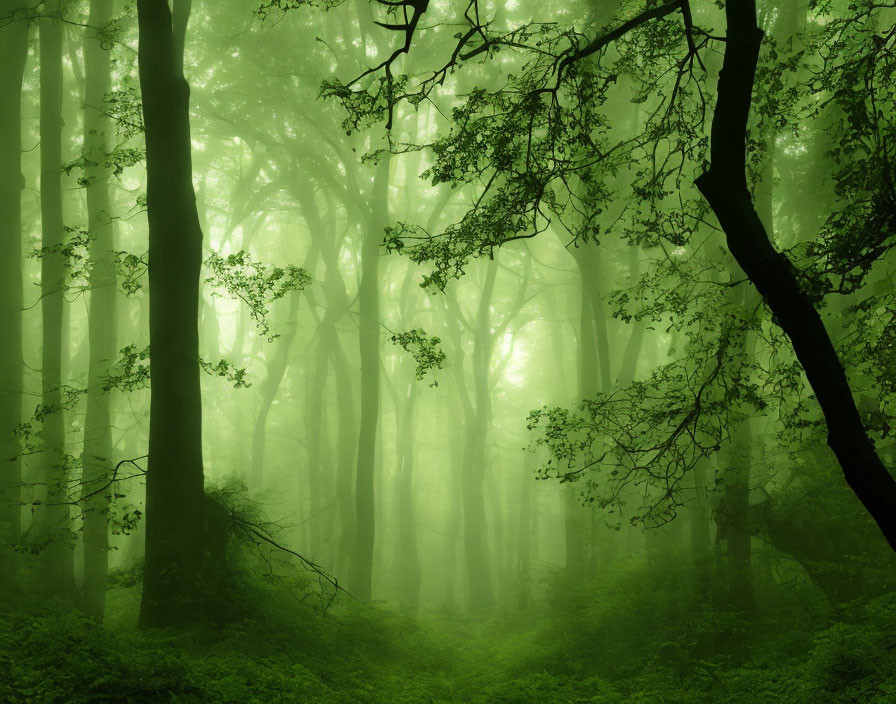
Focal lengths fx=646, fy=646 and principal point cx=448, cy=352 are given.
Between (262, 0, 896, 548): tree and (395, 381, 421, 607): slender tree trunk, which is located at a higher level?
(262, 0, 896, 548): tree

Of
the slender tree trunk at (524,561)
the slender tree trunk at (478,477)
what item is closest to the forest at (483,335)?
the slender tree trunk at (478,477)

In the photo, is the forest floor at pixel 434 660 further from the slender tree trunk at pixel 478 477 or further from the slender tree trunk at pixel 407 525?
the slender tree trunk at pixel 407 525

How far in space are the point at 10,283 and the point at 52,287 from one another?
2.14 feet

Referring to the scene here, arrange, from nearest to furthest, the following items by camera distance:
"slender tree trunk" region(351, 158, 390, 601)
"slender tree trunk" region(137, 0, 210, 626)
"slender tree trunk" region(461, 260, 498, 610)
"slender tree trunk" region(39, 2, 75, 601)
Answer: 1. "slender tree trunk" region(137, 0, 210, 626)
2. "slender tree trunk" region(39, 2, 75, 601)
3. "slender tree trunk" region(351, 158, 390, 601)
4. "slender tree trunk" region(461, 260, 498, 610)

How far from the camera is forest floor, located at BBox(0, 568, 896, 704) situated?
5242 millimetres

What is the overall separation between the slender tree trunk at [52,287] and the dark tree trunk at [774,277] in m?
10.5

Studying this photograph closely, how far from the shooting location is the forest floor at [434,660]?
17.2 feet

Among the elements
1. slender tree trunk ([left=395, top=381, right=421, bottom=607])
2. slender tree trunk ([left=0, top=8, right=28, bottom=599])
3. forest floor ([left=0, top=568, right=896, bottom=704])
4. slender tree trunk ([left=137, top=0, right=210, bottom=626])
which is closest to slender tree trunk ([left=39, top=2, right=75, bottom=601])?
slender tree trunk ([left=0, top=8, right=28, bottom=599])

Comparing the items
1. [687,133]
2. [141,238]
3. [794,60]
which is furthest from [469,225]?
[141,238]

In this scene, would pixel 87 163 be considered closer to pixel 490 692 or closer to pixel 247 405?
pixel 490 692

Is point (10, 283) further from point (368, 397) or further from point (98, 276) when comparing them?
point (368, 397)

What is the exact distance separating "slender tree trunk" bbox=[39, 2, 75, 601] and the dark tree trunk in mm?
10481

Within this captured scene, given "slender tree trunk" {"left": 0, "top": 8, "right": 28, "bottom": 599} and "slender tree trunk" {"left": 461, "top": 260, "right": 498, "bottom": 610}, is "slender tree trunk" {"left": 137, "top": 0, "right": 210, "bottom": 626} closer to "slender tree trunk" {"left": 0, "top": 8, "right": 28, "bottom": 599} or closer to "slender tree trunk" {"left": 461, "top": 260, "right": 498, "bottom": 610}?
"slender tree trunk" {"left": 0, "top": 8, "right": 28, "bottom": 599}

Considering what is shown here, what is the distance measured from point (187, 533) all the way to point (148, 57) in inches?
222
